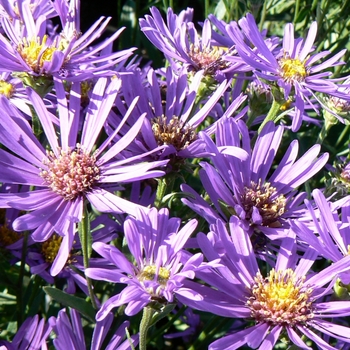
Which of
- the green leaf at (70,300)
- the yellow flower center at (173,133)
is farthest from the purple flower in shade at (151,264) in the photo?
the yellow flower center at (173,133)

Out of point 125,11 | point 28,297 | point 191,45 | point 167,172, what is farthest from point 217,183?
point 125,11

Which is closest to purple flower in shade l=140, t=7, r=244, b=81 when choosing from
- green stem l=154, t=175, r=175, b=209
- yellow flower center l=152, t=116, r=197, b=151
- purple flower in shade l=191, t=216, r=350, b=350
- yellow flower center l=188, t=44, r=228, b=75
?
yellow flower center l=188, t=44, r=228, b=75

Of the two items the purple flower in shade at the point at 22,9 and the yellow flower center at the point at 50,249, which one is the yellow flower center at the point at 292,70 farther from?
the yellow flower center at the point at 50,249

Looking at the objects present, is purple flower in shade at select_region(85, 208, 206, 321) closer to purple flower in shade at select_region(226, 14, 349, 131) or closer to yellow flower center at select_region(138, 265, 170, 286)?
yellow flower center at select_region(138, 265, 170, 286)

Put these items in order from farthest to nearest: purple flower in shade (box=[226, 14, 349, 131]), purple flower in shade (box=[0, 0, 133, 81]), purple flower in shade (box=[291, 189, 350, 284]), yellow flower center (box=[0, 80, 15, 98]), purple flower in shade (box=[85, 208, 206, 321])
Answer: yellow flower center (box=[0, 80, 15, 98]), purple flower in shade (box=[226, 14, 349, 131]), purple flower in shade (box=[0, 0, 133, 81]), purple flower in shade (box=[291, 189, 350, 284]), purple flower in shade (box=[85, 208, 206, 321])

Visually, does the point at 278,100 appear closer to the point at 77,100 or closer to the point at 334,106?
the point at 334,106

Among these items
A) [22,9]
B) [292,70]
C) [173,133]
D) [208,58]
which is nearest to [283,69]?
[292,70]

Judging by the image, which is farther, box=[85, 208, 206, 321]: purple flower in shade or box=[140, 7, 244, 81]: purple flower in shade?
box=[140, 7, 244, 81]: purple flower in shade
